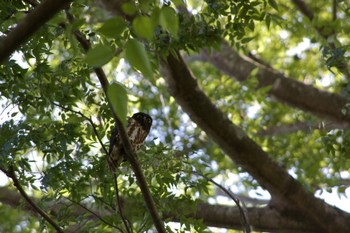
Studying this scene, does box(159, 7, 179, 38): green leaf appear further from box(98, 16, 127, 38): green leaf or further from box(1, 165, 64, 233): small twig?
box(1, 165, 64, 233): small twig

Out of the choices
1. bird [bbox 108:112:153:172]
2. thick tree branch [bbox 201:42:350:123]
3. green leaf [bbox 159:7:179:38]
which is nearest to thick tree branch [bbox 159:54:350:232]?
thick tree branch [bbox 201:42:350:123]

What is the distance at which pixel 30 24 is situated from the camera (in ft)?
4.27

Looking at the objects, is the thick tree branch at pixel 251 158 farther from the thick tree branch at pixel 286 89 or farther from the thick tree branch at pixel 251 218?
the thick tree branch at pixel 286 89

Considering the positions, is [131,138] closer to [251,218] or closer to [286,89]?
[251,218]

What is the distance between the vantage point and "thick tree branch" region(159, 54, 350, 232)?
14.5ft

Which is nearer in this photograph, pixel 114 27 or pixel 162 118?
pixel 114 27

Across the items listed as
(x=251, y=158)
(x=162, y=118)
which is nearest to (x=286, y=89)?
(x=251, y=158)

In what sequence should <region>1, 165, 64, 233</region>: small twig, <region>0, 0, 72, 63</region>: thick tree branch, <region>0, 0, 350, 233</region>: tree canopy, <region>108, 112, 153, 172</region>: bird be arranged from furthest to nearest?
<region>108, 112, 153, 172</region>: bird → <region>1, 165, 64, 233</region>: small twig → <region>0, 0, 350, 233</region>: tree canopy → <region>0, 0, 72, 63</region>: thick tree branch

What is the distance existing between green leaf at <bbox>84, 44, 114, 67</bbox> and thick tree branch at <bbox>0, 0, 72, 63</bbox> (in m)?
0.12

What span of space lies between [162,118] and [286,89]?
1727 millimetres

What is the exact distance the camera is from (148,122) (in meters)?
3.46

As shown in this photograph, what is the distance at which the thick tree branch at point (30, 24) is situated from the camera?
50.6 inches

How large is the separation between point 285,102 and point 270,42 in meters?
2.55

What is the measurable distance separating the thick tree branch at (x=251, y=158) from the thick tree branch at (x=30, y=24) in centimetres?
305
